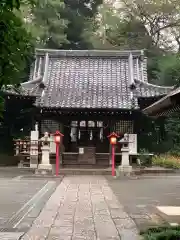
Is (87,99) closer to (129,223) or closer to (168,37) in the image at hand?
(129,223)

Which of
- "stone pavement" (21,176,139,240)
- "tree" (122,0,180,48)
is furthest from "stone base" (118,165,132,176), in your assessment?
"tree" (122,0,180,48)

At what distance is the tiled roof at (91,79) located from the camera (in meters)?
21.1

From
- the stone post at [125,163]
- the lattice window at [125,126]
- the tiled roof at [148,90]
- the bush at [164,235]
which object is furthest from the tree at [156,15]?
the bush at [164,235]

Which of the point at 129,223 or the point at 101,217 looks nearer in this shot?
the point at 129,223

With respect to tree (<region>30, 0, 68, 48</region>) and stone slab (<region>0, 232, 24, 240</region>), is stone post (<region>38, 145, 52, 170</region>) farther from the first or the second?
tree (<region>30, 0, 68, 48</region>)

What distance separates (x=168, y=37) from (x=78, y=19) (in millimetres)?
8911

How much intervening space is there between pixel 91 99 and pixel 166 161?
5.08 m

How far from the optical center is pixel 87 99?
837 inches

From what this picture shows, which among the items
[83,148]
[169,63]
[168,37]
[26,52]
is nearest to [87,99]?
[83,148]

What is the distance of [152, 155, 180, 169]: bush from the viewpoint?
19977mm

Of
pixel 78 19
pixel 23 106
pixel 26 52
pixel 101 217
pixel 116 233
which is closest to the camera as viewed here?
pixel 26 52

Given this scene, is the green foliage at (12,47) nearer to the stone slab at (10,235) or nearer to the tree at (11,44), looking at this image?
the tree at (11,44)

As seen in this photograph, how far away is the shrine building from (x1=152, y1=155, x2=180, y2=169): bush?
120 centimetres

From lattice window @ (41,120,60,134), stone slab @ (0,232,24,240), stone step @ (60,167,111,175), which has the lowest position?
stone slab @ (0,232,24,240)
